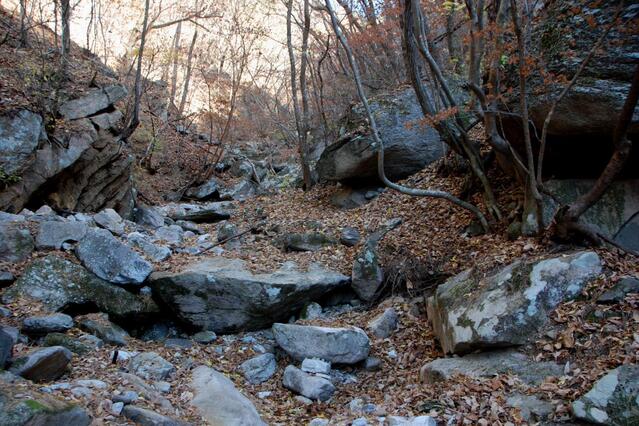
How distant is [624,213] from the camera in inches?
208

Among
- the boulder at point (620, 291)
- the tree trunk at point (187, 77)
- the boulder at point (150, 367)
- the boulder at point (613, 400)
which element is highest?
the tree trunk at point (187, 77)

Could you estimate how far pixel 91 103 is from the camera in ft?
29.6

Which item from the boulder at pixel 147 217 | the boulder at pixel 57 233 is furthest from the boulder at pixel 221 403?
the boulder at pixel 147 217

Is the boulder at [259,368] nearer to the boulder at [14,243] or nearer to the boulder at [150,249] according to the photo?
the boulder at [150,249]

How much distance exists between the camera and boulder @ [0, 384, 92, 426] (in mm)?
2752

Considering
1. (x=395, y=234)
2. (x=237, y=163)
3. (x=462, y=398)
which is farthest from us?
(x=237, y=163)

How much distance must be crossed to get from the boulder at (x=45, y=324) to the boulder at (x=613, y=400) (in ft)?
15.8

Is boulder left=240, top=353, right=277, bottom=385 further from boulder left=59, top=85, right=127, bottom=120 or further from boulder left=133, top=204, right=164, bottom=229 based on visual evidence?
boulder left=59, top=85, right=127, bottom=120

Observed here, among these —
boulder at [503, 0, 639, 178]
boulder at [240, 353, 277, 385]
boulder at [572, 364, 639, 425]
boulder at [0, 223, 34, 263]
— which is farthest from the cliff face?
boulder at [572, 364, 639, 425]

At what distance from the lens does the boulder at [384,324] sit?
573 centimetres

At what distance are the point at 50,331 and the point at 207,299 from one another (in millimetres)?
1853

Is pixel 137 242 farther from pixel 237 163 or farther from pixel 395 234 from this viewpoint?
pixel 237 163

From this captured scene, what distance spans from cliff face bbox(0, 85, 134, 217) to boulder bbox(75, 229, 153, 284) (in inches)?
73.8

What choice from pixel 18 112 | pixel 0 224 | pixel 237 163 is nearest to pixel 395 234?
pixel 0 224
